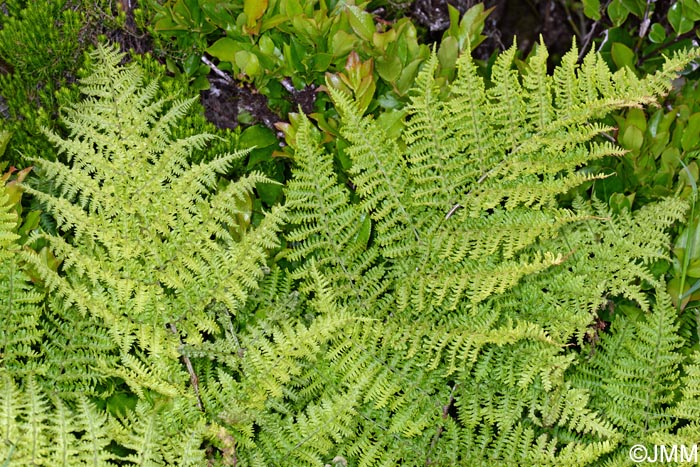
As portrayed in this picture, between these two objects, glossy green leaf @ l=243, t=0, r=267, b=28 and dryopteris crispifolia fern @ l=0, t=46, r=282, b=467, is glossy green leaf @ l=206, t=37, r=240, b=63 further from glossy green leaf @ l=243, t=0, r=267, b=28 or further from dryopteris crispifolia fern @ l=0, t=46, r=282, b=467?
dryopteris crispifolia fern @ l=0, t=46, r=282, b=467

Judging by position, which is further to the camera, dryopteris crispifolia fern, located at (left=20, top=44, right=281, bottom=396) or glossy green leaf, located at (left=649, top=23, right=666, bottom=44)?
glossy green leaf, located at (left=649, top=23, right=666, bottom=44)

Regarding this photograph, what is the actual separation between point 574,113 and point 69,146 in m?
1.48

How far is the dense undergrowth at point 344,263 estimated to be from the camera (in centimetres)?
204

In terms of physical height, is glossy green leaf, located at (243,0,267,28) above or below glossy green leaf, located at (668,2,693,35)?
above

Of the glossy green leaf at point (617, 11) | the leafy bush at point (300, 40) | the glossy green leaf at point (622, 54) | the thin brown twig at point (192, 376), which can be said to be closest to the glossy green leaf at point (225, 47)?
the leafy bush at point (300, 40)

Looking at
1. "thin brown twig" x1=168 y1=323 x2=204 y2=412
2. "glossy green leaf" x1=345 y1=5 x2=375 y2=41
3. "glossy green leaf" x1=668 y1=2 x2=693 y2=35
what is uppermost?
"glossy green leaf" x1=345 y1=5 x2=375 y2=41

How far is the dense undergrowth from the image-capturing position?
2041mm

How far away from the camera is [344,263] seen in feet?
7.44

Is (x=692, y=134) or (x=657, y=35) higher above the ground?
(x=657, y=35)

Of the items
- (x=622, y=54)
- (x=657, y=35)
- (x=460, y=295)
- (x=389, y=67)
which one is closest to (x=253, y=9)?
(x=389, y=67)

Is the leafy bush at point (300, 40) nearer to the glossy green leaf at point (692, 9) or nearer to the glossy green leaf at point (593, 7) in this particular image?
the glossy green leaf at point (593, 7)

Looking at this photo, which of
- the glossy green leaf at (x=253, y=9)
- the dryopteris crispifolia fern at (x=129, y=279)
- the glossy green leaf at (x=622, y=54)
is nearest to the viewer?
the dryopteris crispifolia fern at (x=129, y=279)

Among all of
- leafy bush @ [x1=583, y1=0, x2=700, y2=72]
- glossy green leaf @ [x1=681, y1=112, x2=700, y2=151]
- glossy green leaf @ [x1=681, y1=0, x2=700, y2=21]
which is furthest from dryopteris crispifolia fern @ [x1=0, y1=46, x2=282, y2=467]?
glossy green leaf @ [x1=681, y1=0, x2=700, y2=21]

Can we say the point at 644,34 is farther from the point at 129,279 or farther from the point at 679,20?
the point at 129,279
